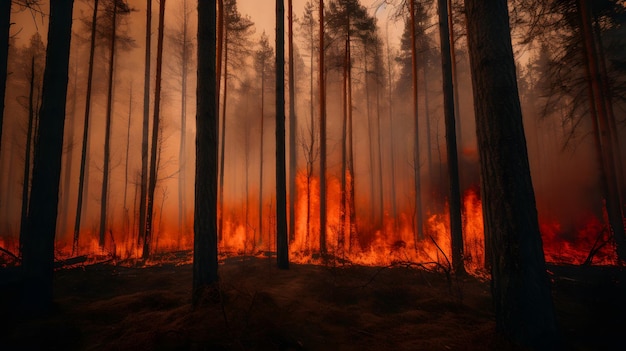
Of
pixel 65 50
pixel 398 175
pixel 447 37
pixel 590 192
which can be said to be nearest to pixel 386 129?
pixel 398 175

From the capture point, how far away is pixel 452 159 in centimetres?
858

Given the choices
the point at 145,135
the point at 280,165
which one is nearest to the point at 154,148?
the point at 145,135

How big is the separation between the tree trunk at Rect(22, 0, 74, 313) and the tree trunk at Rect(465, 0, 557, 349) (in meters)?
7.39

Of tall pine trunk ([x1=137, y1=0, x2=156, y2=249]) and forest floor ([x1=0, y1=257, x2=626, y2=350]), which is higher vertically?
tall pine trunk ([x1=137, y1=0, x2=156, y2=249])

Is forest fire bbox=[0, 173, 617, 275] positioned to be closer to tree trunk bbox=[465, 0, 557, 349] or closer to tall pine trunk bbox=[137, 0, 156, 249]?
tall pine trunk bbox=[137, 0, 156, 249]

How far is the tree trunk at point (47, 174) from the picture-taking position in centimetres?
488

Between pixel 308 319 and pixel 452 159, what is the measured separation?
6.78 metres

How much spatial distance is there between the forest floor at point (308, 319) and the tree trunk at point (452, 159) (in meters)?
1.61

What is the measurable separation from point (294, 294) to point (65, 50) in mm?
7148

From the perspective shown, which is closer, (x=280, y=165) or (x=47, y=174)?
(x=47, y=174)

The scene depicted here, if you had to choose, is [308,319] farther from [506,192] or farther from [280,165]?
[280,165]

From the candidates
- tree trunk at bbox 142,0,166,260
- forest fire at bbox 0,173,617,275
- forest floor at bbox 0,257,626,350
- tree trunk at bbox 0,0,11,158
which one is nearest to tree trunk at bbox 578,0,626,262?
forest fire at bbox 0,173,617,275

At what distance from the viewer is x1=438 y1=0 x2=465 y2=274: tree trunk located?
27.2ft

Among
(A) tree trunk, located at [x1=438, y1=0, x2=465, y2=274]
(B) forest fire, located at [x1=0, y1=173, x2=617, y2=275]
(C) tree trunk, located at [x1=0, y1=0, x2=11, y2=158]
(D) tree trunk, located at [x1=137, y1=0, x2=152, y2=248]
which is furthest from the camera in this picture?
(D) tree trunk, located at [x1=137, y1=0, x2=152, y2=248]
